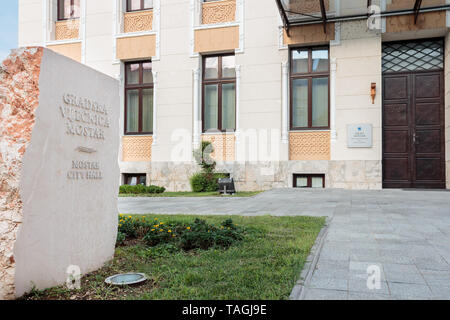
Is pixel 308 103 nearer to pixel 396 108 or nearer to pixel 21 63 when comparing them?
pixel 396 108

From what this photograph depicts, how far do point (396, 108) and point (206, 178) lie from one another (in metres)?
7.44

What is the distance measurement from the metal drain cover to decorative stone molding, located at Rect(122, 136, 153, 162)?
13048mm

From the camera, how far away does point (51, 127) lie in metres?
3.21

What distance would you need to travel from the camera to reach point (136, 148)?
16609 mm

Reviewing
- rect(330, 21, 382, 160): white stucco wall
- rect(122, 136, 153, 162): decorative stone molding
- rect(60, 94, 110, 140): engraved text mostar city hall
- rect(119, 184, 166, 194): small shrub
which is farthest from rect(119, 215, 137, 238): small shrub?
rect(122, 136, 153, 162): decorative stone molding

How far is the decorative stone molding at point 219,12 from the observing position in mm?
15422

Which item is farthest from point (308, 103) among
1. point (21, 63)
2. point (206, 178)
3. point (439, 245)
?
point (21, 63)

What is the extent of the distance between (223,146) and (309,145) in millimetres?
3324

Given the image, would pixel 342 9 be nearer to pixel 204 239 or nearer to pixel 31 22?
pixel 204 239

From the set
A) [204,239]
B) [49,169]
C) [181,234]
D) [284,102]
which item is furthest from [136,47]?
[49,169]

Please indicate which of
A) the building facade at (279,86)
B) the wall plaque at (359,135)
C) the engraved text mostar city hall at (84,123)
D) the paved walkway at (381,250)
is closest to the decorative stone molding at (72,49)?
the building facade at (279,86)

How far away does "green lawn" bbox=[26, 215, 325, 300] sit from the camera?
3.11 meters

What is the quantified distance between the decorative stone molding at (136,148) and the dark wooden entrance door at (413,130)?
30.5 feet

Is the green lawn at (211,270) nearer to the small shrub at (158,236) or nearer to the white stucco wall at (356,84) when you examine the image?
the small shrub at (158,236)
